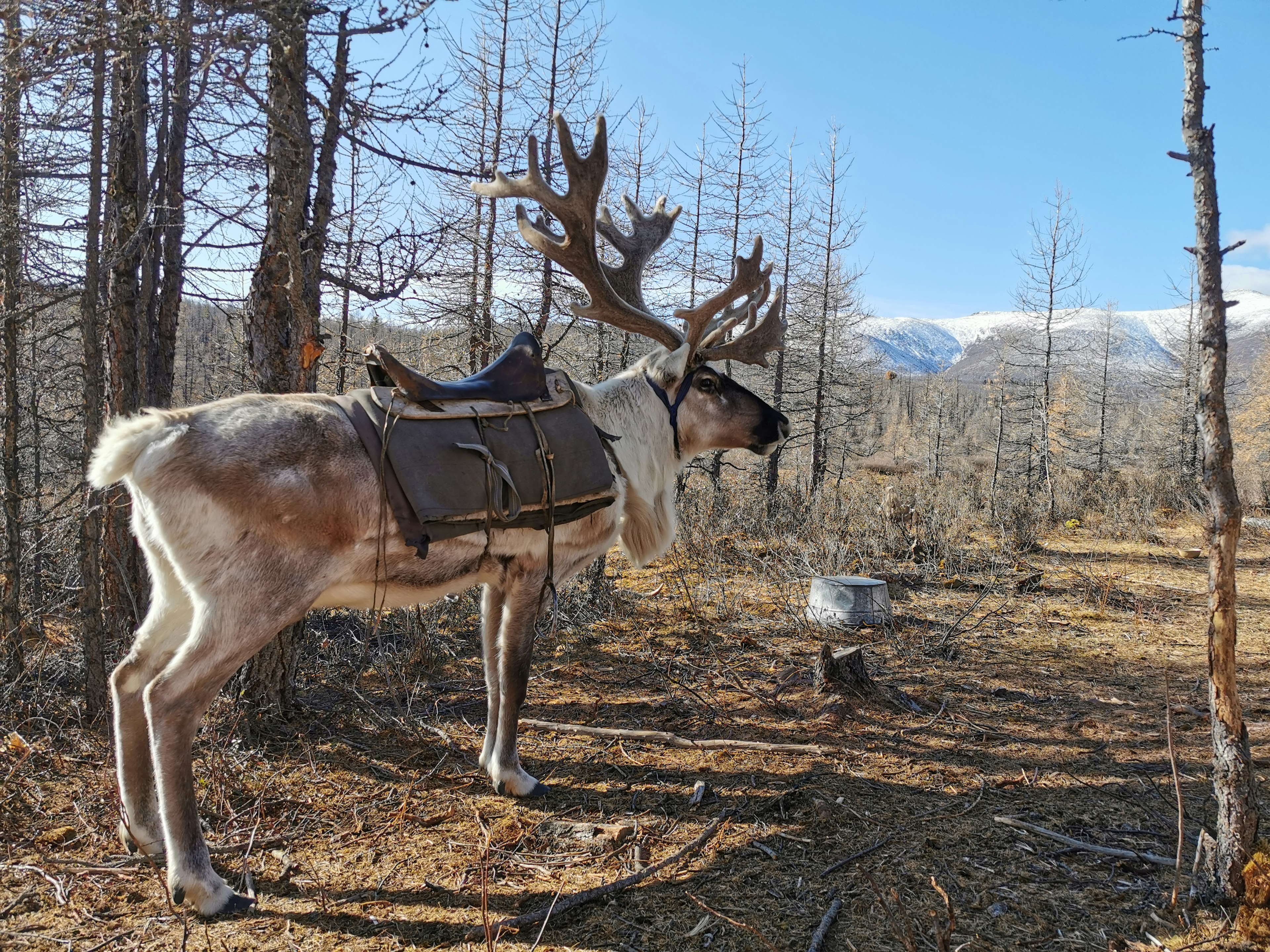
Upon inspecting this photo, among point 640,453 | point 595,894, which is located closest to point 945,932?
point 595,894

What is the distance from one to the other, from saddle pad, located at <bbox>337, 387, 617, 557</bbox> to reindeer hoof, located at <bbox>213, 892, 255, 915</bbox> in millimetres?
1521

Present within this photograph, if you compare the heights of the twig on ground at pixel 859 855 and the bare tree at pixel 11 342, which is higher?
the bare tree at pixel 11 342

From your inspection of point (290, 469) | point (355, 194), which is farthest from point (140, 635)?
point (355, 194)

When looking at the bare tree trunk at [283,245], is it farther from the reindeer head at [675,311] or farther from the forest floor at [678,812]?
→ the forest floor at [678,812]

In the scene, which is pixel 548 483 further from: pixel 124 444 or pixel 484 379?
pixel 124 444

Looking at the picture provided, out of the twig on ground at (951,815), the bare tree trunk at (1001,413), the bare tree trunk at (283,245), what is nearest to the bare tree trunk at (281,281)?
the bare tree trunk at (283,245)

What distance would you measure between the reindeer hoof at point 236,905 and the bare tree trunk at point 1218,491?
3712 millimetres

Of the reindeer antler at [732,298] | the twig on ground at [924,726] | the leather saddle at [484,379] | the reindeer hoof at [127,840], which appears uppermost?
the reindeer antler at [732,298]

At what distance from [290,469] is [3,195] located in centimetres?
598

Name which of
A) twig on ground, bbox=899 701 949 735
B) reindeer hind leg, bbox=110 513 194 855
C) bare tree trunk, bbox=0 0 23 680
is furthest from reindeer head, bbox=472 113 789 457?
bare tree trunk, bbox=0 0 23 680

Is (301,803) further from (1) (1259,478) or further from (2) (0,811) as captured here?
(1) (1259,478)

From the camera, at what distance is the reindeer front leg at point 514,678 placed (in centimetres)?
392

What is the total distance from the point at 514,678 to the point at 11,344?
609 cm

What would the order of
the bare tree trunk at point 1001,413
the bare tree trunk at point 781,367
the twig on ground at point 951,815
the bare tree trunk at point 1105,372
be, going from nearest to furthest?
the twig on ground at point 951,815, the bare tree trunk at point 781,367, the bare tree trunk at point 1001,413, the bare tree trunk at point 1105,372
